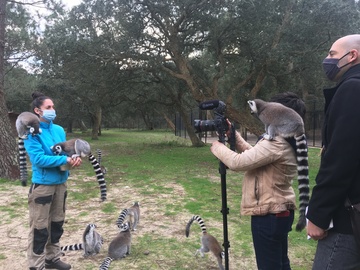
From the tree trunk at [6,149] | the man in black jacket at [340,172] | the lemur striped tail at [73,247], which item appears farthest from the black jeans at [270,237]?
the tree trunk at [6,149]

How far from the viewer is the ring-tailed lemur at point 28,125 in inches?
123

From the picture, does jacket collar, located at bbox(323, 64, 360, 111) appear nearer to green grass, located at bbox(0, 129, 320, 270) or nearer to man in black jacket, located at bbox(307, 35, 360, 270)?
man in black jacket, located at bbox(307, 35, 360, 270)

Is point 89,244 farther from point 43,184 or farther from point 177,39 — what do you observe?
point 177,39

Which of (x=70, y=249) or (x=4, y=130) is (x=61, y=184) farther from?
(x=4, y=130)

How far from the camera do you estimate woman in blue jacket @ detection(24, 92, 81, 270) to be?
307 centimetres

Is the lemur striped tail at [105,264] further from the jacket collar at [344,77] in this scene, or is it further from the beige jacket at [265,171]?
the jacket collar at [344,77]

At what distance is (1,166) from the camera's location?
8398 millimetres

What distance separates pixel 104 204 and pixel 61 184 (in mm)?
3061

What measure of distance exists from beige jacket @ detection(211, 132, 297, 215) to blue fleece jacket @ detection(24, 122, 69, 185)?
167 centimetres

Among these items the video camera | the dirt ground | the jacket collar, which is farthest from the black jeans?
the dirt ground

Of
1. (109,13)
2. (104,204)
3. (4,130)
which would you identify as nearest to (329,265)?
(104,204)

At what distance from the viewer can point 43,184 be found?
315 centimetres

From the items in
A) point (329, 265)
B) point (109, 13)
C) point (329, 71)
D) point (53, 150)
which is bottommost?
point (329, 265)

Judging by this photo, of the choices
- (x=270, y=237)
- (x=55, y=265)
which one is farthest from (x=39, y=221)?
(x=270, y=237)
